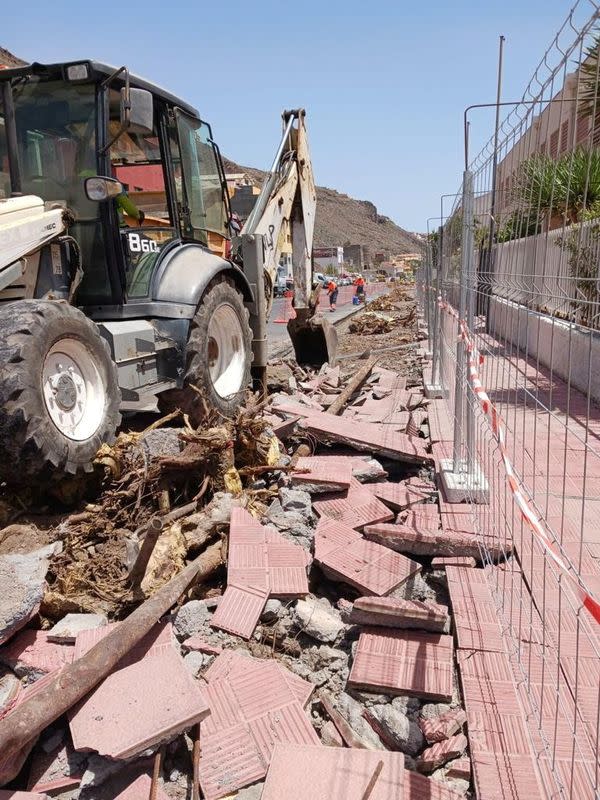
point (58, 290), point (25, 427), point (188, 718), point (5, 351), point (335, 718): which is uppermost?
point (58, 290)

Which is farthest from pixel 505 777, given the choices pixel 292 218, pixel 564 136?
pixel 292 218

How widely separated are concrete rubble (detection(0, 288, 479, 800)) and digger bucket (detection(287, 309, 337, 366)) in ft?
17.9

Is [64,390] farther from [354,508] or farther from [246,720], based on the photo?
[246,720]

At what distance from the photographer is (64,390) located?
4.26 meters

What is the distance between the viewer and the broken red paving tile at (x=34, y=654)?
3.12 m

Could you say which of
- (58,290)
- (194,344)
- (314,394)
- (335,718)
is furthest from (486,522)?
(314,394)

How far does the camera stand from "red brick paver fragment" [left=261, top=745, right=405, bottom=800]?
238 cm

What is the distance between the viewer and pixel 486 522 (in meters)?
4.38

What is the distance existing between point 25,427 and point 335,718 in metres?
2.34

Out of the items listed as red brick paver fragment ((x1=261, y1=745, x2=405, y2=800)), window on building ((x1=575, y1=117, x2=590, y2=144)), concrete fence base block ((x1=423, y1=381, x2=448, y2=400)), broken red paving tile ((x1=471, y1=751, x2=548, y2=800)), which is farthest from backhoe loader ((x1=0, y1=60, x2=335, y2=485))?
window on building ((x1=575, y1=117, x2=590, y2=144))

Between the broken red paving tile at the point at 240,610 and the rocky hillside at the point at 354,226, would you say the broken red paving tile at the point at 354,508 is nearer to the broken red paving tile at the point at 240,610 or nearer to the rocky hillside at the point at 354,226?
the broken red paving tile at the point at 240,610

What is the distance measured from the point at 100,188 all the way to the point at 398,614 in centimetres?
366

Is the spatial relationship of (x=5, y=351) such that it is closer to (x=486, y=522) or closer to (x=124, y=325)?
(x=124, y=325)

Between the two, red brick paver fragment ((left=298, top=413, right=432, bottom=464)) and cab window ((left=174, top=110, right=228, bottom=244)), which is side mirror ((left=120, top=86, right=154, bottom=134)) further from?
red brick paver fragment ((left=298, top=413, right=432, bottom=464))
